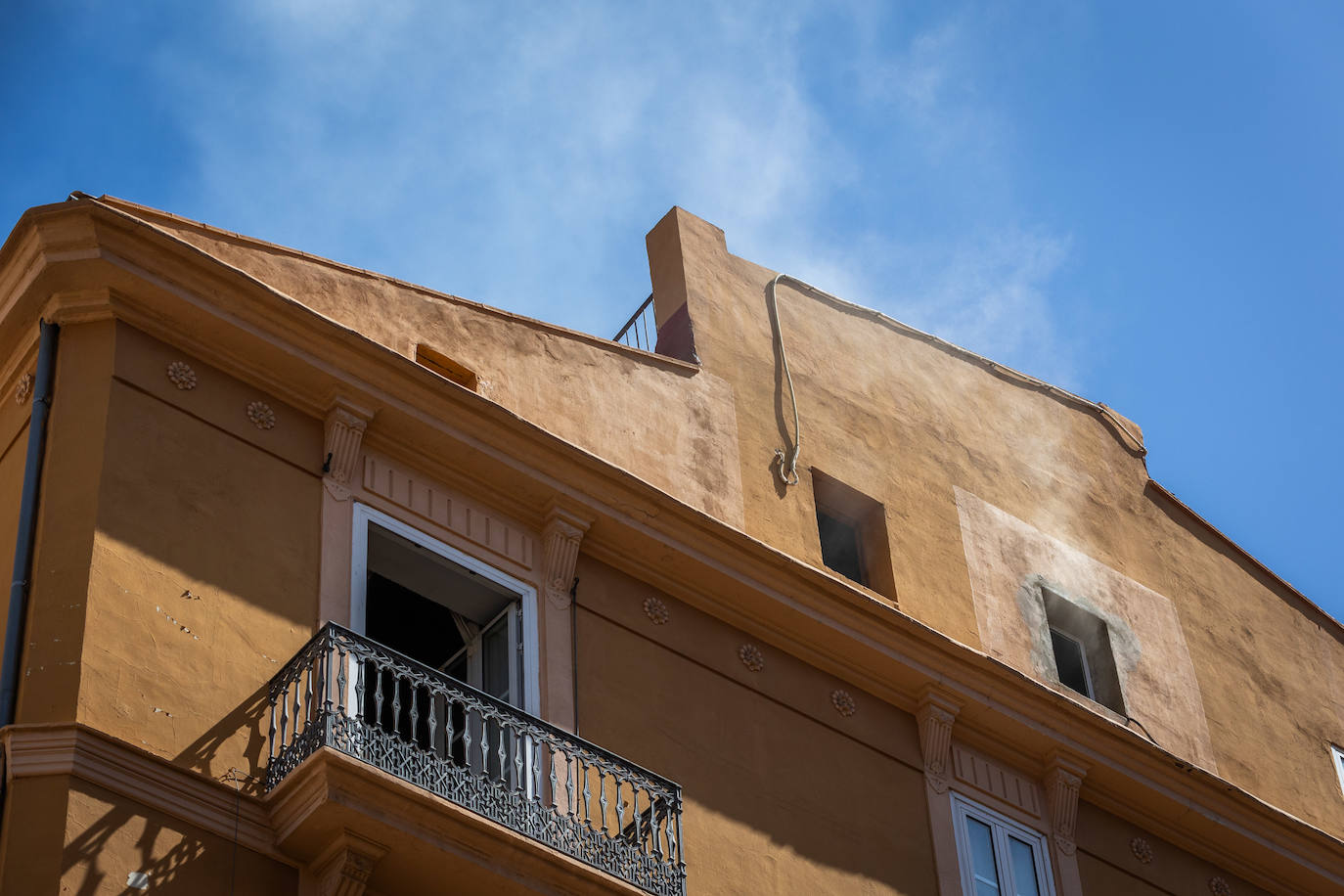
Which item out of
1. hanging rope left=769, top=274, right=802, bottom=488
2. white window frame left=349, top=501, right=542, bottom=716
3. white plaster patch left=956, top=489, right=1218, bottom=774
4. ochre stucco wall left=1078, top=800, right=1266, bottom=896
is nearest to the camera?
white window frame left=349, top=501, right=542, bottom=716

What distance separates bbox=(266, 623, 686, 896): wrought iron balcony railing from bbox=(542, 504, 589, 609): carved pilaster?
117 centimetres

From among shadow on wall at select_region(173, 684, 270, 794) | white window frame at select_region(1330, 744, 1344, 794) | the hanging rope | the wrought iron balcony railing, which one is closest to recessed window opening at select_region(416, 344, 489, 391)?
the wrought iron balcony railing

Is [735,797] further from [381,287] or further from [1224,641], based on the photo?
[1224,641]

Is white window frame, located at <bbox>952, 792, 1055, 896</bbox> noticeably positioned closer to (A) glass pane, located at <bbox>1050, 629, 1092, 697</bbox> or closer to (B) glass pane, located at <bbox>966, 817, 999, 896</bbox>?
(B) glass pane, located at <bbox>966, 817, 999, 896</bbox>

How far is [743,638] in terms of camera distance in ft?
50.9

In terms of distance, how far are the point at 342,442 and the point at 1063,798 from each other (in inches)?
269

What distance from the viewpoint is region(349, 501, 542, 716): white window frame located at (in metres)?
13.3

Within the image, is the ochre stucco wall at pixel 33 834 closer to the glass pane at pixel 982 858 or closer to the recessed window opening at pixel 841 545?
the glass pane at pixel 982 858

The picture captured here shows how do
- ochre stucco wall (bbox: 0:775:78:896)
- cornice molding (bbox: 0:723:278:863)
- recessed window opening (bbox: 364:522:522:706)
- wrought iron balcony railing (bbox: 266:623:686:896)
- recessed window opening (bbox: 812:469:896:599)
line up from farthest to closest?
recessed window opening (bbox: 812:469:896:599), recessed window opening (bbox: 364:522:522:706), wrought iron balcony railing (bbox: 266:623:686:896), cornice molding (bbox: 0:723:278:863), ochre stucco wall (bbox: 0:775:78:896)

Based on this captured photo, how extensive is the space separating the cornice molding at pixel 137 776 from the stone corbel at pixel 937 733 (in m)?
6.21

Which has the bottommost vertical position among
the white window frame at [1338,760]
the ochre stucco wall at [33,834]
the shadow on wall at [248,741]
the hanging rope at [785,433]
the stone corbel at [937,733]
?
the ochre stucco wall at [33,834]

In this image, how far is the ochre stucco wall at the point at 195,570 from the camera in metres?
11.7

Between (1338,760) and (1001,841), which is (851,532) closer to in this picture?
(1001,841)

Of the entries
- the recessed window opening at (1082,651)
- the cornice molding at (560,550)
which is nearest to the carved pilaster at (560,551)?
the cornice molding at (560,550)
